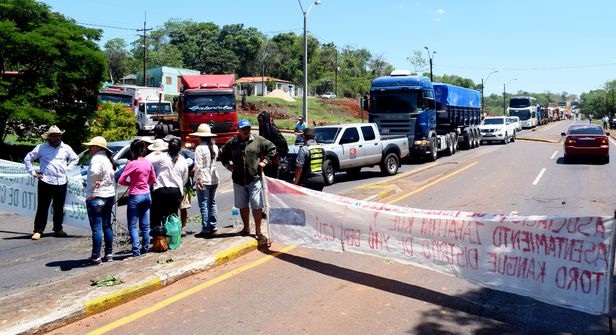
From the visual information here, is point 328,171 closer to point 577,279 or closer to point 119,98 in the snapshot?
point 577,279

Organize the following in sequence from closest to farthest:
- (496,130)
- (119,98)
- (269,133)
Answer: (269,133) < (496,130) < (119,98)

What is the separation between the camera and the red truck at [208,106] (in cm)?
2538

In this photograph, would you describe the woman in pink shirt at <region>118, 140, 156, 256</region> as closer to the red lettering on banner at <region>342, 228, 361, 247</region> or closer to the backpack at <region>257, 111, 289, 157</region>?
the backpack at <region>257, 111, 289, 157</region>

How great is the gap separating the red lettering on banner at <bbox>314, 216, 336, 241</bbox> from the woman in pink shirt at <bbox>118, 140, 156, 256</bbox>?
7.34 feet

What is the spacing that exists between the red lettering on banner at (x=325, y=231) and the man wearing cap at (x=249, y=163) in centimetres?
104

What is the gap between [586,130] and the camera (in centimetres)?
2188

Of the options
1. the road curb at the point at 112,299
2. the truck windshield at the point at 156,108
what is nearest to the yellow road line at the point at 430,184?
the road curb at the point at 112,299

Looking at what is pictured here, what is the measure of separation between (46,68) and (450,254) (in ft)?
59.3

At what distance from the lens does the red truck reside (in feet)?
83.3

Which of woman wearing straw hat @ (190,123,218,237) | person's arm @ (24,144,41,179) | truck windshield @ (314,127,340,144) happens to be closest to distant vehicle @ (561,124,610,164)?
truck windshield @ (314,127,340,144)

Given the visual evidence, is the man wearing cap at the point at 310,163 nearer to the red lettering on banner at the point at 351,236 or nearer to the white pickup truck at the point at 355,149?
→ the red lettering on banner at the point at 351,236

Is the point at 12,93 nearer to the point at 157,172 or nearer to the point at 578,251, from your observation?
the point at 157,172

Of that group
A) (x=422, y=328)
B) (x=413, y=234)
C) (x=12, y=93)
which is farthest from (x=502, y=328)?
(x=12, y=93)

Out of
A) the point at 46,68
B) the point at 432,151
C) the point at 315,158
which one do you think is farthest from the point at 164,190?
the point at 432,151
